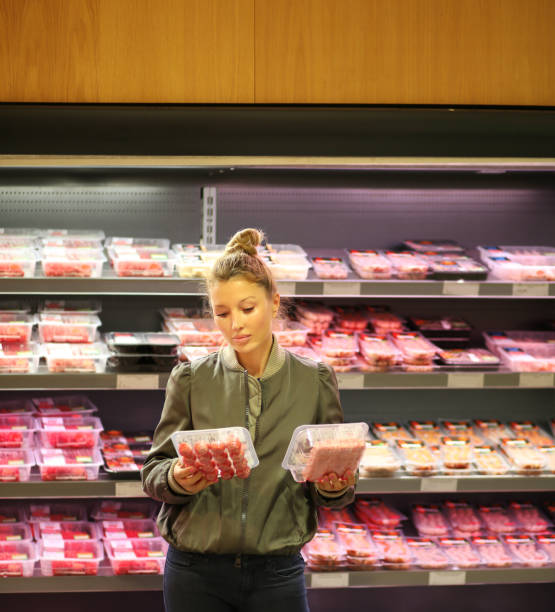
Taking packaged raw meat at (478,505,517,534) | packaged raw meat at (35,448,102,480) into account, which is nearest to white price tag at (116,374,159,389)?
packaged raw meat at (35,448,102,480)

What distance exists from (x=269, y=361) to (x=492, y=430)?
7.03ft

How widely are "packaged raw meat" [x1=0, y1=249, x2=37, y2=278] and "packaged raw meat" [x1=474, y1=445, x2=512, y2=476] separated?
2.05 meters

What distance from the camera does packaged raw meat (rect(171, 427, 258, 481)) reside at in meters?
1.86

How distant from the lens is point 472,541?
377cm

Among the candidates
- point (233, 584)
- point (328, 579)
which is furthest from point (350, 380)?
point (233, 584)

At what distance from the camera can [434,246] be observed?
153 inches

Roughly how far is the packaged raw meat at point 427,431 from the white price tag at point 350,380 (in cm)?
53

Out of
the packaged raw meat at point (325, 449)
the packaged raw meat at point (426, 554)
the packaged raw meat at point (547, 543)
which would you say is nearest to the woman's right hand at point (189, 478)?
the packaged raw meat at point (325, 449)

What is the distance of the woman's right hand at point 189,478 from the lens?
1893mm

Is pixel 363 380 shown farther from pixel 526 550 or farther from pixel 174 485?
pixel 174 485

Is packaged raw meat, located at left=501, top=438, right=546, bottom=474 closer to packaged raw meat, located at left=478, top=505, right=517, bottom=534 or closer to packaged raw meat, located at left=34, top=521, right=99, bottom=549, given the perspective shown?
packaged raw meat, located at left=478, top=505, right=517, bottom=534

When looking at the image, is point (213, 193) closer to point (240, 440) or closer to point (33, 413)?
point (33, 413)

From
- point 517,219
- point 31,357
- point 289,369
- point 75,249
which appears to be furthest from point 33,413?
point 517,219

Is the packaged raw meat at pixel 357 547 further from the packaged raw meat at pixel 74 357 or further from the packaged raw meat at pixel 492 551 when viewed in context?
the packaged raw meat at pixel 74 357
